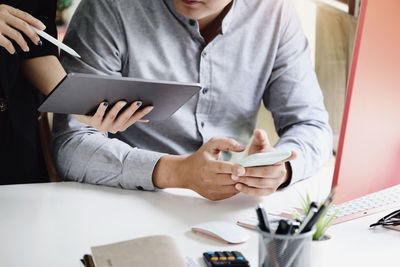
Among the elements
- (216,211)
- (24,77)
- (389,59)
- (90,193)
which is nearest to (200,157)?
(216,211)

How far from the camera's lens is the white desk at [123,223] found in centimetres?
85

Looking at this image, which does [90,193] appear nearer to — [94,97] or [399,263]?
[94,97]

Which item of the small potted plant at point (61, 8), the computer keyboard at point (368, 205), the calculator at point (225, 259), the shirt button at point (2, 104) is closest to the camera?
the calculator at point (225, 259)

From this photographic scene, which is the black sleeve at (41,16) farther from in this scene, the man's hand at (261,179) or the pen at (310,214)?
the pen at (310,214)

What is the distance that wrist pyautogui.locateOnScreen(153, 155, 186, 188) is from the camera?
3.91ft

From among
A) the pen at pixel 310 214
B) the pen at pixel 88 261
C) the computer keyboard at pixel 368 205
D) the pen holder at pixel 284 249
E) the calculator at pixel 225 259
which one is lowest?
the computer keyboard at pixel 368 205

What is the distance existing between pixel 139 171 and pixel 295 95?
0.59m

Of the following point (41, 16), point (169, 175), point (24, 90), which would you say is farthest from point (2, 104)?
point (169, 175)

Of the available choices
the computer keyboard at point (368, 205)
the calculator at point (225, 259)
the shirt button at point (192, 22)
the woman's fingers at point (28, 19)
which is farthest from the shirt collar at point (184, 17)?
the calculator at point (225, 259)

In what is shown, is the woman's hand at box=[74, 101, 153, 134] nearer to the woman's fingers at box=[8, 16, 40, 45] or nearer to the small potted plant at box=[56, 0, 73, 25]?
the woman's fingers at box=[8, 16, 40, 45]

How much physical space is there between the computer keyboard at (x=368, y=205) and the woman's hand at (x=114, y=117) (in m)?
0.50

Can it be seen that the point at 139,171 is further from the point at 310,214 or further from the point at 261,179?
the point at 310,214

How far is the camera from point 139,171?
1197 millimetres

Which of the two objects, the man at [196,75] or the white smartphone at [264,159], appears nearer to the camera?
the white smartphone at [264,159]
